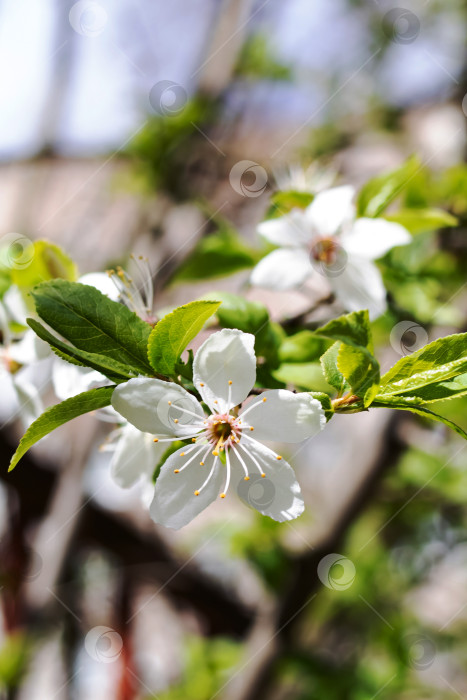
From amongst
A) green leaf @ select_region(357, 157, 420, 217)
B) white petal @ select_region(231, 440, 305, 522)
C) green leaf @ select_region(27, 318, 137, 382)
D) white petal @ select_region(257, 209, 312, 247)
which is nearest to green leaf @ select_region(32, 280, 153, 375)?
green leaf @ select_region(27, 318, 137, 382)

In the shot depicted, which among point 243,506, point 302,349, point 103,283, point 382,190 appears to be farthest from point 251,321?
point 243,506

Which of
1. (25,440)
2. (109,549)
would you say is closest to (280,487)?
(25,440)

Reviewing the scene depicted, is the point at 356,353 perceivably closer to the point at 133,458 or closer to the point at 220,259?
the point at 133,458

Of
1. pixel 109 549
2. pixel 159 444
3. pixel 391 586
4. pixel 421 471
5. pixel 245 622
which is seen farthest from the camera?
pixel 109 549

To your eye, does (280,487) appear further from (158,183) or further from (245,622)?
(245,622)

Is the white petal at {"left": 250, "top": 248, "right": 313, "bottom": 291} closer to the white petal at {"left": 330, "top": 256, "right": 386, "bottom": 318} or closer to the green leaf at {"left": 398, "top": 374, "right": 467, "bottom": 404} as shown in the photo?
the white petal at {"left": 330, "top": 256, "right": 386, "bottom": 318}

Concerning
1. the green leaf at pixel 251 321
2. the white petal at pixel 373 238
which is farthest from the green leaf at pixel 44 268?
the white petal at pixel 373 238
